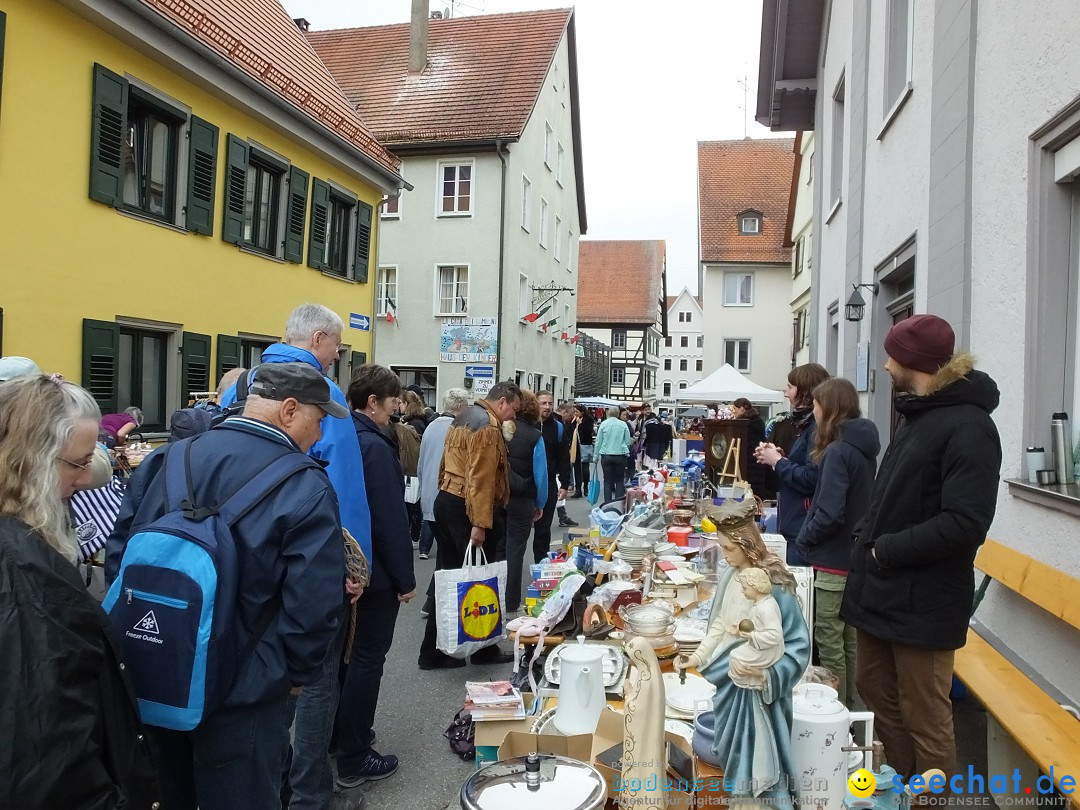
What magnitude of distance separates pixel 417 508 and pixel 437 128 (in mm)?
16014

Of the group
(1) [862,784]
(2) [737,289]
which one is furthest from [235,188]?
(2) [737,289]

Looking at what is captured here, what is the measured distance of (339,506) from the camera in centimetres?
327

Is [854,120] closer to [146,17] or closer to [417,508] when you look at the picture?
[417,508]

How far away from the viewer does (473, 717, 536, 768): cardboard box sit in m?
3.11

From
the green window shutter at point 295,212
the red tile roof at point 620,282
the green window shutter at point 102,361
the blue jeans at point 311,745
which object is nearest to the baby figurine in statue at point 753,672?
the blue jeans at point 311,745

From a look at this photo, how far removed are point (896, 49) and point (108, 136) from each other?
337 inches

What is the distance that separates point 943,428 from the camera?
2824mm

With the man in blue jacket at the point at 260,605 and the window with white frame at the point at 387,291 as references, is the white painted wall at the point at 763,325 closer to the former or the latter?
the window with white frame at the point at 387,291

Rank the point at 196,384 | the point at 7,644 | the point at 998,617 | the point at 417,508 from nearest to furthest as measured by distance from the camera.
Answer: the point at 7,644 < the point at 998,617 < the point at 417,508 < the point at 196,384

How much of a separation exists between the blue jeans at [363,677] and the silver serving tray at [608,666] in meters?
0.98

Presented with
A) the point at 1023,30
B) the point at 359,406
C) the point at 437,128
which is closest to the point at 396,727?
the point at 359,406

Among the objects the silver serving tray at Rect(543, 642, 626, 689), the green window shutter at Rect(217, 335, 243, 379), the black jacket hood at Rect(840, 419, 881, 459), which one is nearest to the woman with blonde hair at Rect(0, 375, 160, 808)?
the silver serving tray at Rect(543, 642, 626, 689)

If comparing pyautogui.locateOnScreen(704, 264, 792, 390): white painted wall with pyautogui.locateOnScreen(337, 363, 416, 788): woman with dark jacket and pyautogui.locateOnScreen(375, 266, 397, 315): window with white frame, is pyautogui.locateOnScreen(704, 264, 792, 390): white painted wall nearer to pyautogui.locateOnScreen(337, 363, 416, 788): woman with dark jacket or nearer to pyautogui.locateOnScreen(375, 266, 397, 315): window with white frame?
pyautogui.locateOnScreen(375, 266, 397, 315): window with white frame

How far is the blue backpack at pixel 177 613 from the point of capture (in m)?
2.02
